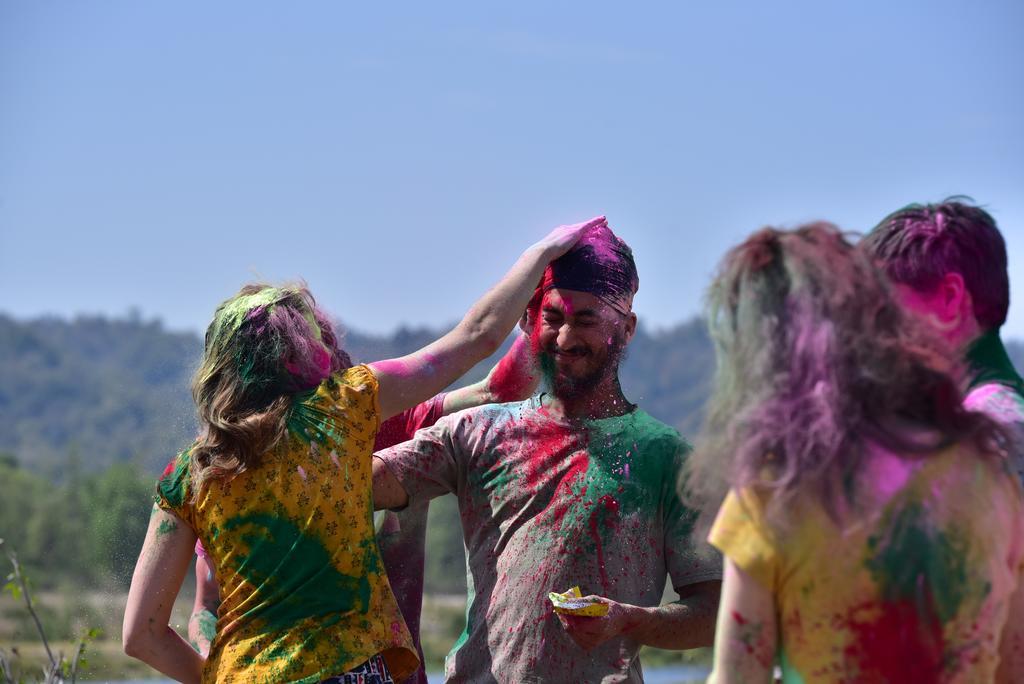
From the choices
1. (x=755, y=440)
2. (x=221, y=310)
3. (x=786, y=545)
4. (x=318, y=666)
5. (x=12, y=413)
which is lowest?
(x=12, y=413)

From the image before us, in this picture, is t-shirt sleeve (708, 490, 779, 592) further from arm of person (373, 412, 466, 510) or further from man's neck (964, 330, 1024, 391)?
arm of person (373, 412, 466, 510)

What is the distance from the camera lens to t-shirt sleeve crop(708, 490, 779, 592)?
89.5 inches

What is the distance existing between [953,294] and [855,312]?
0.65 metres

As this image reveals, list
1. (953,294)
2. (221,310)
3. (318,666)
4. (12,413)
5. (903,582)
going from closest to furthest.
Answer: (903,582)
(953,294)
(318,666)
(221,310)
(12,413)

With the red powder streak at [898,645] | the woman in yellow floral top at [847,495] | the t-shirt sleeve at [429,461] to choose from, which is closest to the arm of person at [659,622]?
the t-shirt sleeve at [429,461]

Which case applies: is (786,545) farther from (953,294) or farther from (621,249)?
(621,249)

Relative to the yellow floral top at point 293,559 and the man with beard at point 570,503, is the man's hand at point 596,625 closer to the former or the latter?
the man with beard at point 570,503

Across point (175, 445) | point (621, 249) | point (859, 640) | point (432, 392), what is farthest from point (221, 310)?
point (859, 640)

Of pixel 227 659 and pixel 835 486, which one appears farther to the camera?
pixel 227 659

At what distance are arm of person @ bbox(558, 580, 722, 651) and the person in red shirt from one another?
2.98 feet

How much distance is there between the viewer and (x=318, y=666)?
Result: 119 inches

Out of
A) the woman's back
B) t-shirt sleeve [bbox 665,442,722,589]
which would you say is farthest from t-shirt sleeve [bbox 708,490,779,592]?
t-shirt sleeve [bbox 665,442,722,589]

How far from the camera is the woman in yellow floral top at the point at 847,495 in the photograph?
2268mm

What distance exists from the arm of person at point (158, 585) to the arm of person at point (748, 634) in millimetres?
1452
